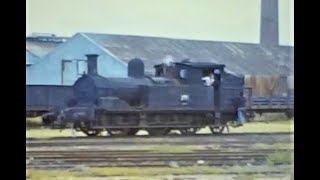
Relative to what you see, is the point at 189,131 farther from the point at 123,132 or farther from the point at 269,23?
the point at 269,23

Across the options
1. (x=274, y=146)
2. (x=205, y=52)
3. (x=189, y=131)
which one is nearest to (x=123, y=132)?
(x=189, y=131)

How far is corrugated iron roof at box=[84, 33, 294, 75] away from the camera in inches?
52.2

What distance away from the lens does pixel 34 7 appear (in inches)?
48.5

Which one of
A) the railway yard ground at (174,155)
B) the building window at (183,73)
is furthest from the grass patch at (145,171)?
the building window at (183,73)

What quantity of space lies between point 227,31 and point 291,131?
1.03 ft

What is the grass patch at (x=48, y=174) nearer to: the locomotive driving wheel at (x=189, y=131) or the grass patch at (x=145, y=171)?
the grass patch at (x=145, y=171)

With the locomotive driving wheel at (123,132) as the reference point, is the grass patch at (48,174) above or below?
below

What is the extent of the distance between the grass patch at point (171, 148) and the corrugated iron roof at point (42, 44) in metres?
0.36

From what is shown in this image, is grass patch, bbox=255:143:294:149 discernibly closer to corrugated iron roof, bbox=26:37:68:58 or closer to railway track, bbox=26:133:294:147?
railway track, bbox=26:133:294:147

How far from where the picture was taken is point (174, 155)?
135 cm

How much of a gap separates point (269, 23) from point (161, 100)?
354mm

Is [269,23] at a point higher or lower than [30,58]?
higher

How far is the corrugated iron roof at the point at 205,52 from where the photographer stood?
133cm
